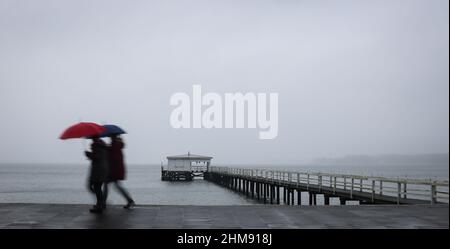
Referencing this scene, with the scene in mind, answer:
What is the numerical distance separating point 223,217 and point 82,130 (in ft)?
10.2

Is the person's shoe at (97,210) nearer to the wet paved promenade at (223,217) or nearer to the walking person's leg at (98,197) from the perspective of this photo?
the walking person's leg at (98,197)

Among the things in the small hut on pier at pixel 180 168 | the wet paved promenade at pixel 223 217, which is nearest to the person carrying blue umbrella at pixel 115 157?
the wet paved promenade at pixel 223 217

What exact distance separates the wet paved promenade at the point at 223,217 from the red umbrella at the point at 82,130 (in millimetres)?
1489

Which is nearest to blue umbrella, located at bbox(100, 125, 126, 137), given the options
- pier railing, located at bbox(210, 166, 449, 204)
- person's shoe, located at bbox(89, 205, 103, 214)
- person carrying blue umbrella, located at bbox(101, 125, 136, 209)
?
person carrying blue umbrella, located at bbox(101, 125, 136, 209)

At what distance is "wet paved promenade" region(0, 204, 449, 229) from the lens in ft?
28.2

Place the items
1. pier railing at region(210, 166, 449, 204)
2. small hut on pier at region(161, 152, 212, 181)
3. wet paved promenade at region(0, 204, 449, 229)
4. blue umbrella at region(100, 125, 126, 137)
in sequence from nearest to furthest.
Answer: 1. wet paved promenade at region(0, 204, 449, 229)
2. blue umbrella at region(100, 125, 126, 137)
3. pier railing at region(210, 166, 449, 204)
4. small hut on pier at region(161, 152, 212, 181)

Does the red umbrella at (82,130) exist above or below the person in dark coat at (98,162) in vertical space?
above

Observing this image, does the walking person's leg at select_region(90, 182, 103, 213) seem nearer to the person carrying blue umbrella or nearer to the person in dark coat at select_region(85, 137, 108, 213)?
the person in dark coat at select_region(85, 137, 108, 213)

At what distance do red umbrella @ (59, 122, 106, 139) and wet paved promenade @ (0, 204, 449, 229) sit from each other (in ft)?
4.88

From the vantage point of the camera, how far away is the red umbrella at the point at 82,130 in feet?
31.9

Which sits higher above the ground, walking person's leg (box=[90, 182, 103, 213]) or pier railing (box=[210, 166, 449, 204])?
walking person's leg (box=[90, 182, 103, 213])
